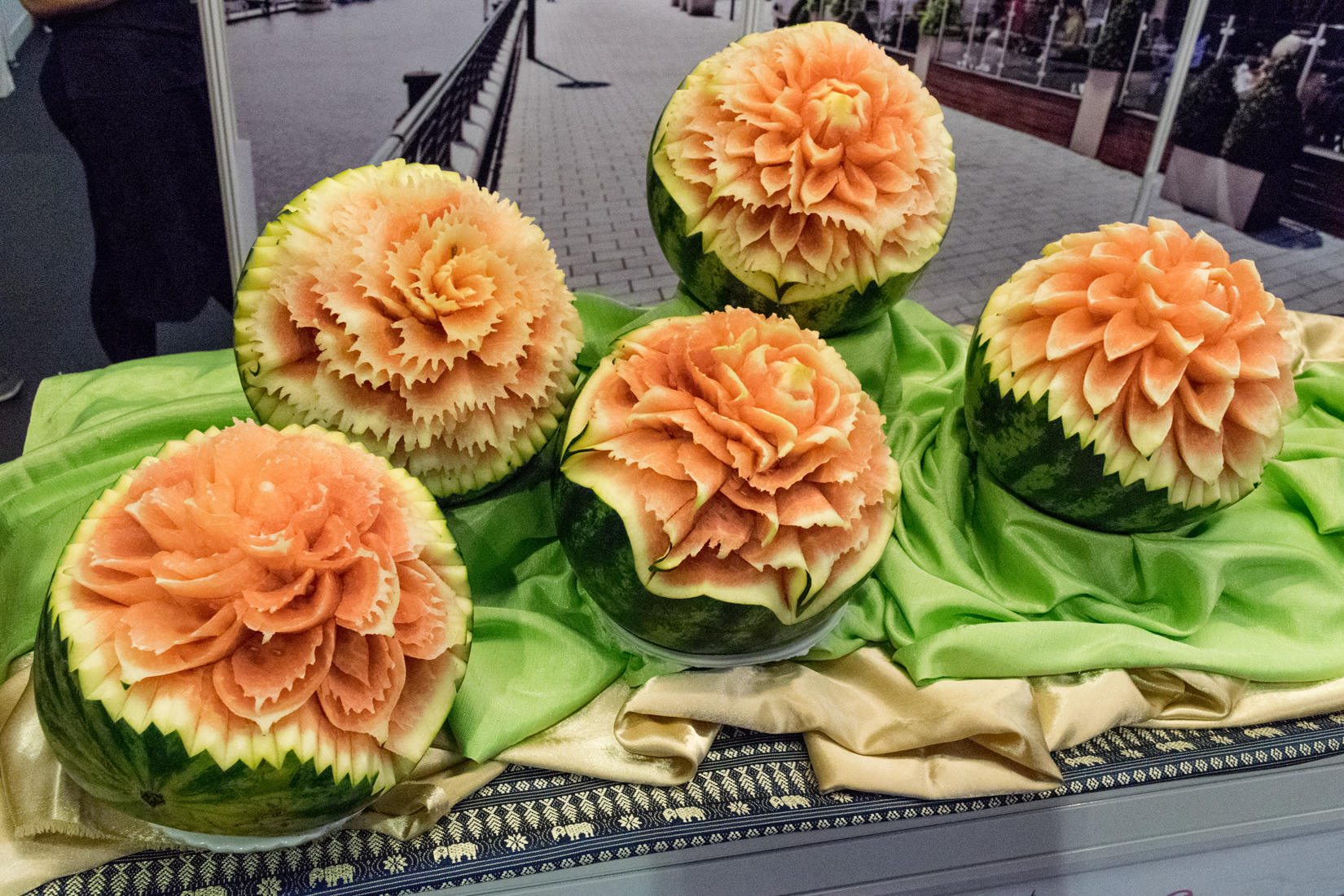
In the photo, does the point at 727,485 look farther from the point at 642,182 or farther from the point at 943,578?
the point at 642,182

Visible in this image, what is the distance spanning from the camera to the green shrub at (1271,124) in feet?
5.34

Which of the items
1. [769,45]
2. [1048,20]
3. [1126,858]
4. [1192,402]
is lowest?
[1126,858]

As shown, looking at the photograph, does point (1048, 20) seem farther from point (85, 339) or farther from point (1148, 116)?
point (85, 339)

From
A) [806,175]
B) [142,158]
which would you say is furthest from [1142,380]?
[142,158]

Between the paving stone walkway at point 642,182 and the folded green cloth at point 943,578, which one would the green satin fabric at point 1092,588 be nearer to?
the folded green cloth at point 943,578

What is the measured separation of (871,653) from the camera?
0.88m

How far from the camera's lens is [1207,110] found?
5.51 ft

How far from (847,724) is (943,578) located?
0.22 m

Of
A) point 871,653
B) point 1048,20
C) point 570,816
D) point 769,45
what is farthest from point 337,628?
point 1048,20

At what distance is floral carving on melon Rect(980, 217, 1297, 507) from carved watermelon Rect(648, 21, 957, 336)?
19 centimetres

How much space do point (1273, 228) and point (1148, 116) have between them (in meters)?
0.42

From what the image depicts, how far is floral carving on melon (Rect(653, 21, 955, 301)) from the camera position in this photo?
33.7 inches

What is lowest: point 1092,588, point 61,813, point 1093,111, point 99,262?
point 61,813

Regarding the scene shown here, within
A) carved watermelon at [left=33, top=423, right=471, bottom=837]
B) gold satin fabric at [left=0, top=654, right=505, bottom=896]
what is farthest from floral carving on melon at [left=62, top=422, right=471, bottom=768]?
gold satin fabric at [left=0, top=654, right=505, bottom=896]
